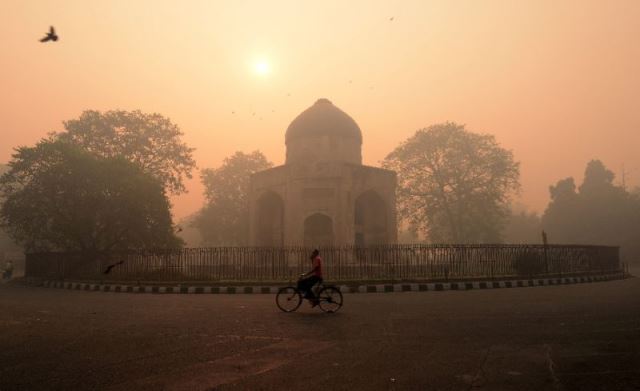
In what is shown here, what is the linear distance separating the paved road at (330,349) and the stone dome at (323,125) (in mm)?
22437

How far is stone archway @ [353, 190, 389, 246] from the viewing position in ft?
100

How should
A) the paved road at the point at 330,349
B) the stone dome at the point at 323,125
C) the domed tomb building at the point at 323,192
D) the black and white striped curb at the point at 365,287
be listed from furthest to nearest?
the stone dome at the point at 323,125 < the domed tomb building at the point at 323,192 < the black and white striped curb at the point at 365,287 < the paved road at the point at 330,349

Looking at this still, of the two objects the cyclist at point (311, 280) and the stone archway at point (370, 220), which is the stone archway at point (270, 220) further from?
the cyclist at point (311, 280)

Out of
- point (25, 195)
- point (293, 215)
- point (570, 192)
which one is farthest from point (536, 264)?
point (570, 192)

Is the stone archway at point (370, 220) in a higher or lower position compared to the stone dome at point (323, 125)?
lower

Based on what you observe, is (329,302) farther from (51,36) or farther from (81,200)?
(81,200)

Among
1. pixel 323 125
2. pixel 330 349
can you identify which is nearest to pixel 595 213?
pixel 323 125

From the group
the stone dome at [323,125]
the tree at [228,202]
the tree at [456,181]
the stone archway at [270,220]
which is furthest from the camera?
the tree at [228,202]

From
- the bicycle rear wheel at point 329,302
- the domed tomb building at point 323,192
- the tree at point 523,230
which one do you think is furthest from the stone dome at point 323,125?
the tree at point 523,230

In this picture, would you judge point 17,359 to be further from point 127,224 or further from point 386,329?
point 127,224

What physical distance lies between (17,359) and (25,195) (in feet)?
80.1

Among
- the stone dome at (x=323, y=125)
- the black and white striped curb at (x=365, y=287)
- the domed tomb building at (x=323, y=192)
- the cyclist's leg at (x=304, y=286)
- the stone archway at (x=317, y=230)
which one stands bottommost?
the black and white striped curb at (x=365, y=287)

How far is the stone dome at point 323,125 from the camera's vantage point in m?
31.6

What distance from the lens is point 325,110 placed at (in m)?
32.8
